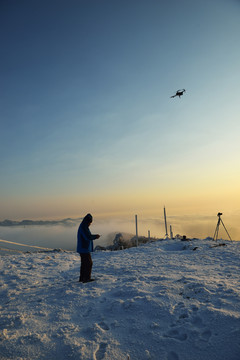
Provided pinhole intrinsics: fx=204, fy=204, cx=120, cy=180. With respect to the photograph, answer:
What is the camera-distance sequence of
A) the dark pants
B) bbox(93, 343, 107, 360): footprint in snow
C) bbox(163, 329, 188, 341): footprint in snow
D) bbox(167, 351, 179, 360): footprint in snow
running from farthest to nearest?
the dark pants < bbox(163, 329, 188, 341): footprint in snow < bbox(93, 343, 107, 360): footprint in snow < bbox(167, 351, 179, 360): footprint in snow

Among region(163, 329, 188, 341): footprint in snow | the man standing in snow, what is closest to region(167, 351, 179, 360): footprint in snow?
region(163, 329, 188, 341): footprint in snow

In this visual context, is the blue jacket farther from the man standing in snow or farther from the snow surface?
the snow surface

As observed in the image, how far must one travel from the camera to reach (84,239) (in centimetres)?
675

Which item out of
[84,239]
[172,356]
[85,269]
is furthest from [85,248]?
[172,356]

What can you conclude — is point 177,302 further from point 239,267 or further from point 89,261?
point 239,267

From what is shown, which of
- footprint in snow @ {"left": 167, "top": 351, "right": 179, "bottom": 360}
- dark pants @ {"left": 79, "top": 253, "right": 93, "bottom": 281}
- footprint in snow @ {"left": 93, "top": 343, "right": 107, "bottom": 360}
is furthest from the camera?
dark pants @ {"left": 79, "top": 253, "right": 93, "bottom": 281}

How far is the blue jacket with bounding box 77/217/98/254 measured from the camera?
6715mm

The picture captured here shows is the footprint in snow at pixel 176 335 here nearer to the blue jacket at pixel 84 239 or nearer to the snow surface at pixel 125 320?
the snow surface at pixel 125 320

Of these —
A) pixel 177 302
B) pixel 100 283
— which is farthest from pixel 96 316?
pixel 100 283

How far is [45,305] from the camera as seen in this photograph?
4.83 m

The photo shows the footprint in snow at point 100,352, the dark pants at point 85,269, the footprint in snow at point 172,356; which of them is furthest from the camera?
the dark pants at point 85,269

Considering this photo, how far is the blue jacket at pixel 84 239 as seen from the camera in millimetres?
6715

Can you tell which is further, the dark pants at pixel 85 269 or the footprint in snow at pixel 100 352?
the dark pants at pixel 85 269

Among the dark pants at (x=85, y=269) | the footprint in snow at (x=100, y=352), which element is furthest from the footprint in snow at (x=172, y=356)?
the dark pants at (x=85, y=269)
